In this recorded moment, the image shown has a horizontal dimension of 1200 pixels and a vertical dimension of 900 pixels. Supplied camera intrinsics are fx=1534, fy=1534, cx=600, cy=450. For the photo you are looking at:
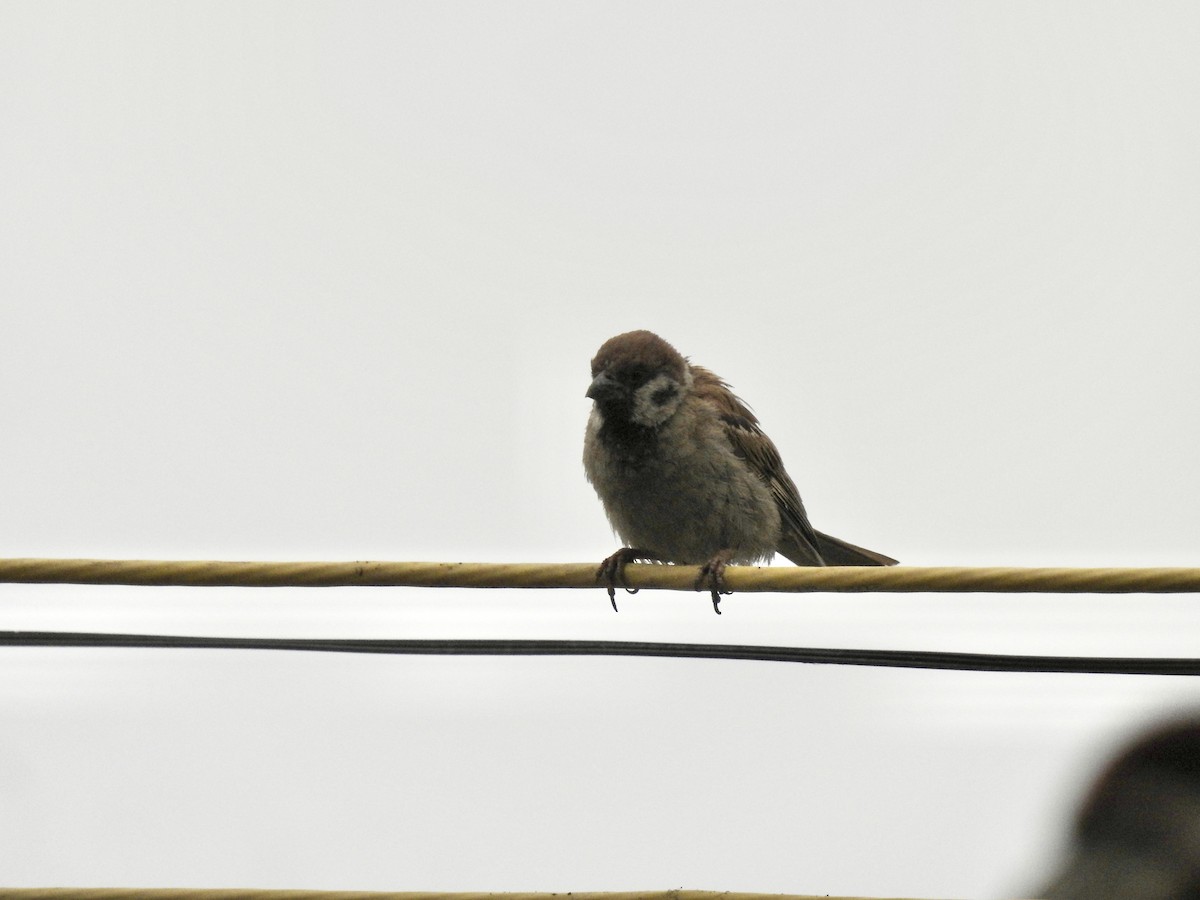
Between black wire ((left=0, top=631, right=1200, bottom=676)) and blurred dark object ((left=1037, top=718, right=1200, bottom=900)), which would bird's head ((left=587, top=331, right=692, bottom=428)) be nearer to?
black wire ((left=0, top=631, right=1200, bottom=676))

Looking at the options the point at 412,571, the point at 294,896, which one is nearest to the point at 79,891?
the point at 294,896

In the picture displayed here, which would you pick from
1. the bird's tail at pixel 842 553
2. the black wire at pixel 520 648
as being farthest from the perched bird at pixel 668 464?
the black wire at pixel 520 648

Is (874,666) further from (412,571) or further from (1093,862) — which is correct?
(412,571)

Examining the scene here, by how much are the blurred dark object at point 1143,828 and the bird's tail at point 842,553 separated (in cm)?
299

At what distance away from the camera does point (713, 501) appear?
601 cm

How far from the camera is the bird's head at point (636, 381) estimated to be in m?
5.96

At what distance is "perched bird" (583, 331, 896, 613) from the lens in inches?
234

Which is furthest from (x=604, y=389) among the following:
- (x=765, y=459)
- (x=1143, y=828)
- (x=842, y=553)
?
(x=1143, y=828)

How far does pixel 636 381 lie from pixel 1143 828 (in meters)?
2.99

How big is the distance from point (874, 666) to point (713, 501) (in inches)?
82.8

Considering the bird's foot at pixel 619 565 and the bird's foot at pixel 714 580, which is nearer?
the bird's foot at pixel 714 580

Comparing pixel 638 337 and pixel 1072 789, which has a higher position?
pixel 638 337

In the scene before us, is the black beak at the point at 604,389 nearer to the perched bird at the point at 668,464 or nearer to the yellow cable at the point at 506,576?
the perched bird at the point at 668,464

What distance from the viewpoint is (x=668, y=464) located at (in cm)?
595
